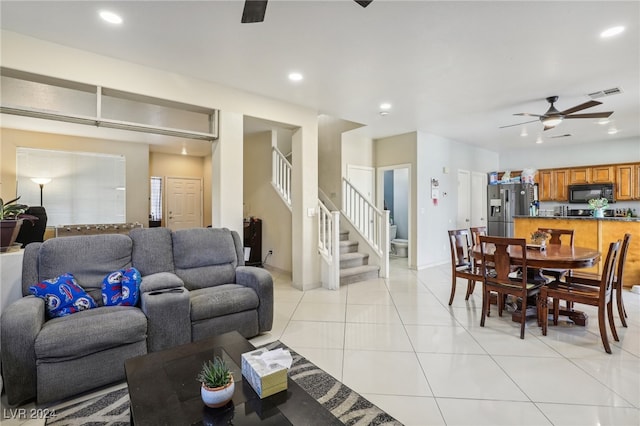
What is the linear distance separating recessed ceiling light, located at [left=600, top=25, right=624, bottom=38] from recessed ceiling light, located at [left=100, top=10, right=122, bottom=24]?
4.13m

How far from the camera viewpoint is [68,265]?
2.53 metres

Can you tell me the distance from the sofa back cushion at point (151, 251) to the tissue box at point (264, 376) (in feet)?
6.14

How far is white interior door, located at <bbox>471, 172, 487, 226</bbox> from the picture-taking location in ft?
25.3

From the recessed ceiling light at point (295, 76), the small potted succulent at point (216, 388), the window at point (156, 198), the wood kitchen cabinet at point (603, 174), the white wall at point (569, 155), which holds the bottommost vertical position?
the small potted succulent at point (216, 388)

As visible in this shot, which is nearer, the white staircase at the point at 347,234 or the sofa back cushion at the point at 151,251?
the sofa back cushion at the point at 151,251

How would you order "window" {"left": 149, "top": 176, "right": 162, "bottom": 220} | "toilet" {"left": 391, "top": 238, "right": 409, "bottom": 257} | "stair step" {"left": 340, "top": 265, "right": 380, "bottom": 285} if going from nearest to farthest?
"stair step" {"left": 340, "top": 265, "right": 380, "bottom": 285} < "toilet" {"left": 391, "top": 238, "right": 409, "bottom": 257} < "window" {"left": 149, "top": 176, "right": 162, "bottom": 220}

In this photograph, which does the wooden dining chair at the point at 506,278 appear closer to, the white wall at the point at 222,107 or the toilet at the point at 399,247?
the white wall at the point at 222,107

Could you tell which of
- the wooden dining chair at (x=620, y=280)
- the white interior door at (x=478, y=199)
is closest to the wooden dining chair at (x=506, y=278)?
the wooden dining chair at (x=620, y=280)

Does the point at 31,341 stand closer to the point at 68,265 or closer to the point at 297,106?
the point at 68,265

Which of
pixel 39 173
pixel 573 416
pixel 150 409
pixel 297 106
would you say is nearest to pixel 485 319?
pixel 573 416

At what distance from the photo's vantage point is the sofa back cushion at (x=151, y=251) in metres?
2.87

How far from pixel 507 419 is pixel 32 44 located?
4.75 meters

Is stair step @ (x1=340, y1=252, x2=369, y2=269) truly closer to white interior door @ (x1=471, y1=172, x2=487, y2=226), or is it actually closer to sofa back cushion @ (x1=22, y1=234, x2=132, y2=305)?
sofa back cushion @ (x1=22, y1=234, x2=132, y2=305)

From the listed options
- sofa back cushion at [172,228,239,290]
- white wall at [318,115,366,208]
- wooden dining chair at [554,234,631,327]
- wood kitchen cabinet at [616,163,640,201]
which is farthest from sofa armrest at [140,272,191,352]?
wood kitchen cabinet at [616,163,640,201]
